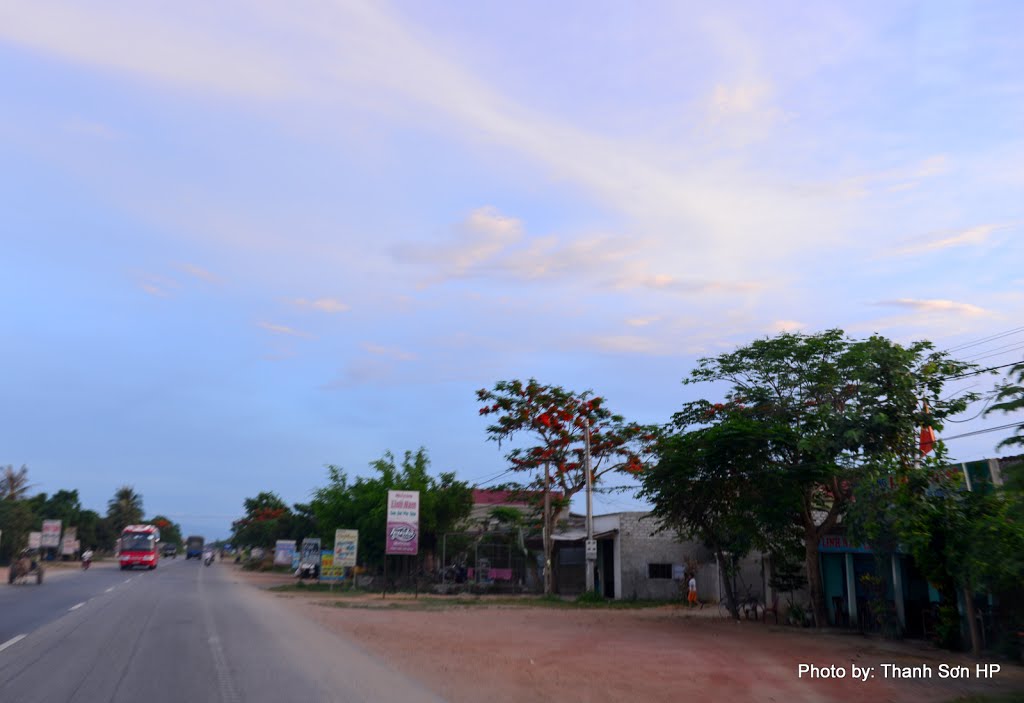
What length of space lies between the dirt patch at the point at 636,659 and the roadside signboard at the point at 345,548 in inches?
465

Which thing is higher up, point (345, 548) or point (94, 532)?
point (94, 532)

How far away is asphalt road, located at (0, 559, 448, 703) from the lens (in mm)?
10562

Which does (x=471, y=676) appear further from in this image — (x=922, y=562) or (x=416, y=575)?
(x=416, y=575)

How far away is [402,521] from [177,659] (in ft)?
74.2

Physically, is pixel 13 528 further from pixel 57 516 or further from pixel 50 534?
pixel 57 516

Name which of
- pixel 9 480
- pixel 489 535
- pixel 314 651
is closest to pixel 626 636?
pixel 314 651

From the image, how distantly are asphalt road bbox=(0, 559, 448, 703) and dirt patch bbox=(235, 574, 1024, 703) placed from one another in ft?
3.39

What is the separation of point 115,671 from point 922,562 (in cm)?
1537

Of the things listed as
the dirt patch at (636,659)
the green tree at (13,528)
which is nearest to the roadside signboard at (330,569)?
the dirt patch at (636,659)

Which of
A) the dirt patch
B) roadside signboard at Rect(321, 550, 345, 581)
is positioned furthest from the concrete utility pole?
roadside signboard at Rect(321, 550, 345, 581)

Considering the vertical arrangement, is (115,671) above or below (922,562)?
below

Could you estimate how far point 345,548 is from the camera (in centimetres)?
3766

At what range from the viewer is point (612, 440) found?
125 feet

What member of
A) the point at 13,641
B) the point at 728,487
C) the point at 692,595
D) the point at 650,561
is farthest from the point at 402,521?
the point at 13,641
